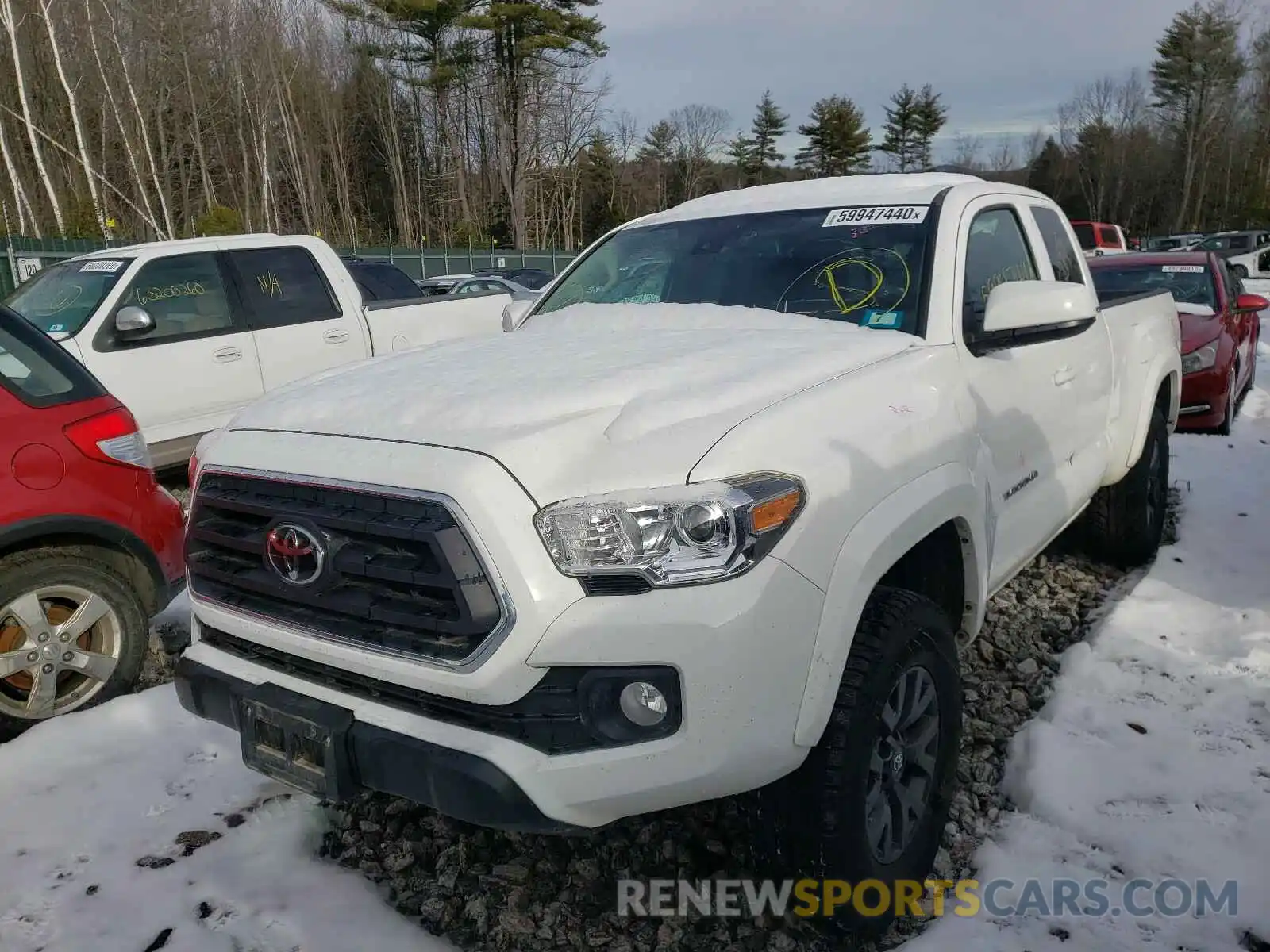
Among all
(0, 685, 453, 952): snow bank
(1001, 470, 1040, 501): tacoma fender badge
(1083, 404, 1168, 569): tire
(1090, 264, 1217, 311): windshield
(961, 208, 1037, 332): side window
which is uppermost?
(961, 208, 1037, 332): side window

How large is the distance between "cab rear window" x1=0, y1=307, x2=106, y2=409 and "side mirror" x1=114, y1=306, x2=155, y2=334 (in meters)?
2.57

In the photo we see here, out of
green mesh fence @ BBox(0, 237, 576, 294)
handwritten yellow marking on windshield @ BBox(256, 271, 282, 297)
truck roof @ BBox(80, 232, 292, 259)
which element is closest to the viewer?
truck roof @ BBox(80, 232, 292, 259)

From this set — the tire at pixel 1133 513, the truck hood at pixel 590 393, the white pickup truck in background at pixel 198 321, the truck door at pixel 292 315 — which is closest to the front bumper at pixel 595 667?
the truck hood at pixel 590 393

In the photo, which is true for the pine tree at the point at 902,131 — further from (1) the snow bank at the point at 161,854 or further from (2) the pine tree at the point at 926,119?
(1) the snow bank at the point at 161,854

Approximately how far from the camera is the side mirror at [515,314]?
3885 millimetres

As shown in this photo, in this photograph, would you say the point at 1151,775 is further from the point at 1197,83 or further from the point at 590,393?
the point at 1197,83

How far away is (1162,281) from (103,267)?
29.9 ft

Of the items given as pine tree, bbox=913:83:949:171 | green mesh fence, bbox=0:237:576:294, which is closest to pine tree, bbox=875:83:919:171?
pine tree, bbox=913:83:949:171

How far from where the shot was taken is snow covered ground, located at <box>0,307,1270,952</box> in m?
2.35

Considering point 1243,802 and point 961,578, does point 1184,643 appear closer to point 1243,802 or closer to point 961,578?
point 1243,802

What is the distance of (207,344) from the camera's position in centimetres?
670

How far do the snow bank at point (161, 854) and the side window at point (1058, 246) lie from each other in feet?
11.8

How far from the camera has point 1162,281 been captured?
8.68 metres

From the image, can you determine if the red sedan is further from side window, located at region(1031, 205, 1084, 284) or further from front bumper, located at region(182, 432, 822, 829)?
front bumper, located at region(182, 432, 822, 829)
